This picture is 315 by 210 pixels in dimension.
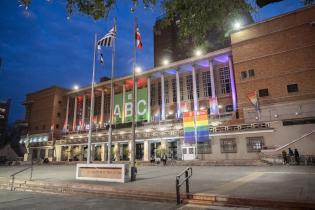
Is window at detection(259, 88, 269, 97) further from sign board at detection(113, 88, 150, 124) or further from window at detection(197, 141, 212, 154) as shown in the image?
sign board at detection(113, 88, 150, 124)

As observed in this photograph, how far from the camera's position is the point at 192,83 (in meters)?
51.0

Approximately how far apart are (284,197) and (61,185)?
12109 millimetres

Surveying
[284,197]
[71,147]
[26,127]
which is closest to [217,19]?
[284,197]

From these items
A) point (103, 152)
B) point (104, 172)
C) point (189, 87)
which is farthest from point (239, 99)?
point (103, 152)

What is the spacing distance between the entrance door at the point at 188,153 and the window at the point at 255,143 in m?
8.83

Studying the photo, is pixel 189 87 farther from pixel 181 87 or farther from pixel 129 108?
pixel 129 108

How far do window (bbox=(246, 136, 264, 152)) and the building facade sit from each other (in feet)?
0.43

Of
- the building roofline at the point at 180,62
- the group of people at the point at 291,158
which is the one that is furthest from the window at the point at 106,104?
the group of people at the point at 291,158

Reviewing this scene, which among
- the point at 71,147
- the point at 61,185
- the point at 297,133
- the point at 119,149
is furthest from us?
the point at 71,147

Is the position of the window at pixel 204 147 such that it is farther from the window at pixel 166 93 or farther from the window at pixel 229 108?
the window at pixel 166 93

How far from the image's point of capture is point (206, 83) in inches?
1930

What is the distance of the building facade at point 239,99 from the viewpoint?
3184 cm

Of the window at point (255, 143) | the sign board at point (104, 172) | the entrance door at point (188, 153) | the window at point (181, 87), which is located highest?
the window at point (181, 87)

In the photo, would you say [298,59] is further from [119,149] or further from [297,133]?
[119,149]
